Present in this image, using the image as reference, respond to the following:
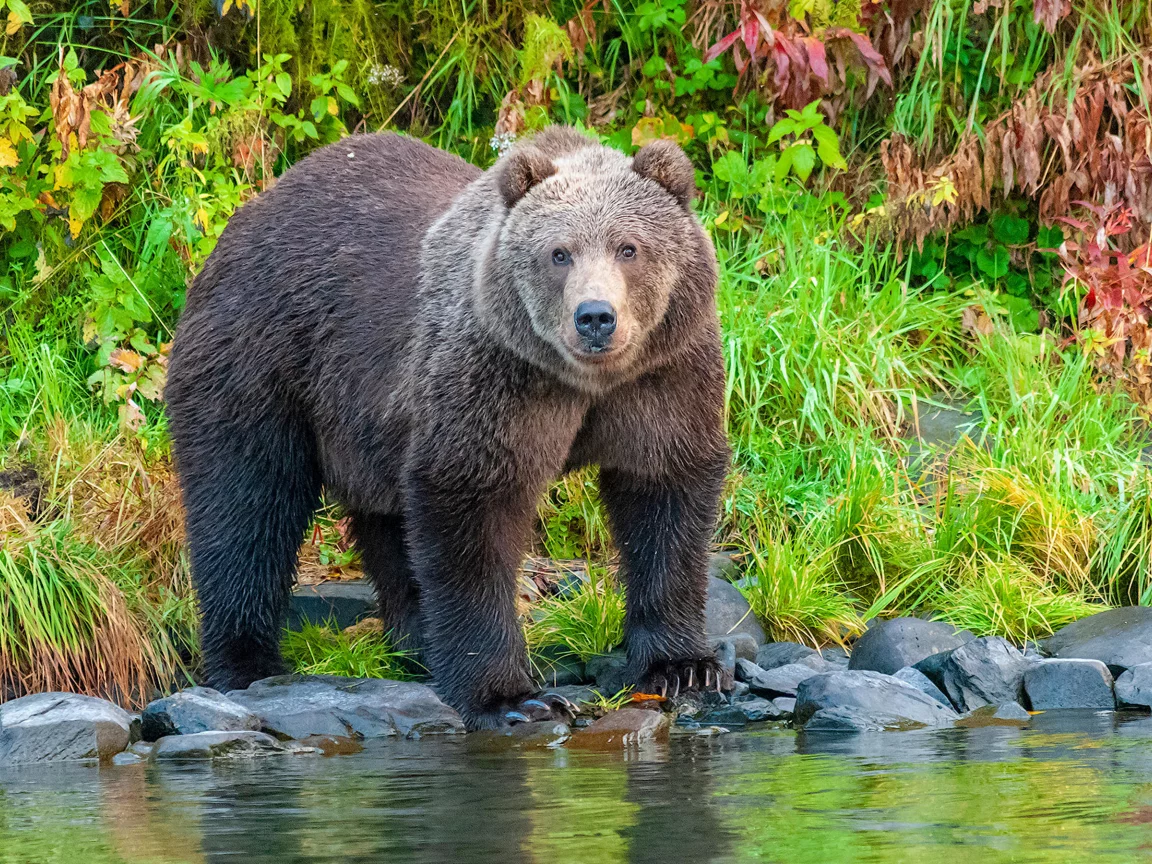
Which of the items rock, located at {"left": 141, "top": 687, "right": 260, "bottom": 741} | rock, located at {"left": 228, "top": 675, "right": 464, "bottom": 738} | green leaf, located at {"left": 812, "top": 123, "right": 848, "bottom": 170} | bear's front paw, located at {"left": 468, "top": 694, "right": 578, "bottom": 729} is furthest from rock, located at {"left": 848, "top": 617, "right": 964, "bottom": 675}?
green leaf, located at {"left": 812, "top": 123, "right": 848, "bottom": 170}

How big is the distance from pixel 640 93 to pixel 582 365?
173 inches

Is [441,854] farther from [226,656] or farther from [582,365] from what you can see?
[226,656]

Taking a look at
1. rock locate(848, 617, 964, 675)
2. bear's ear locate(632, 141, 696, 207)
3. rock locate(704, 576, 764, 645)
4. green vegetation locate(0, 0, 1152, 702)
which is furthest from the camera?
green vegetation locate(0, 0, 1152, 702)

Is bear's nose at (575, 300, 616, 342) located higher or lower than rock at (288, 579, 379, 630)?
higher

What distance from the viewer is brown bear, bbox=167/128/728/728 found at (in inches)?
221

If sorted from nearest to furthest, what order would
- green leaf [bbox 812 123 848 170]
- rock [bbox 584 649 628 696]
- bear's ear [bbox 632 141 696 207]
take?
bear's ear [bbox 632 141 696 207] → rock [bbox 584 649 628 696] → green leaf [bbox 812 123 848 170]

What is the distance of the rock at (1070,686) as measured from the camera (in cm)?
575

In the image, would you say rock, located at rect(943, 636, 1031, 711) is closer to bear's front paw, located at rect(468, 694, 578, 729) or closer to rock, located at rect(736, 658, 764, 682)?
rock, located at rect(736, 658, 764, 682)

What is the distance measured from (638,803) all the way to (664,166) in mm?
2429

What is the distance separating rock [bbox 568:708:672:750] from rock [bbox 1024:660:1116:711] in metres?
1.35

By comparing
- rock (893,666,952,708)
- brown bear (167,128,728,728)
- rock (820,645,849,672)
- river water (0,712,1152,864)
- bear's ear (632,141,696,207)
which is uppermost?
bear's ear (632,141,696,207)

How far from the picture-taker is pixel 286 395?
6.61 m

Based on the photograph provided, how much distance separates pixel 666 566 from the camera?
6039 mm

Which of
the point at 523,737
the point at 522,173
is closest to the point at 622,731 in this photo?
the point at 523,737
